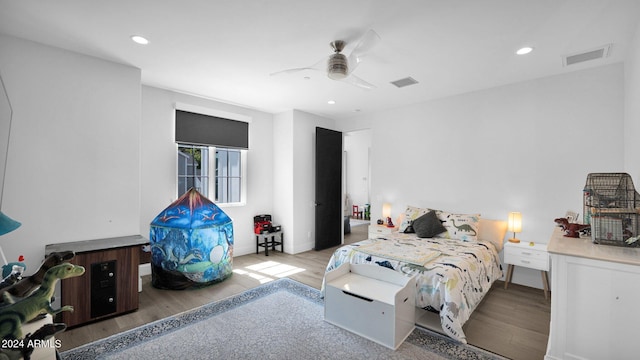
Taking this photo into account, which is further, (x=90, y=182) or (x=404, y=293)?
(x=90, y=182)

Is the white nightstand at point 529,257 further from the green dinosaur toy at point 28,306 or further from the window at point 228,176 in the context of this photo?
the window at point 228,176

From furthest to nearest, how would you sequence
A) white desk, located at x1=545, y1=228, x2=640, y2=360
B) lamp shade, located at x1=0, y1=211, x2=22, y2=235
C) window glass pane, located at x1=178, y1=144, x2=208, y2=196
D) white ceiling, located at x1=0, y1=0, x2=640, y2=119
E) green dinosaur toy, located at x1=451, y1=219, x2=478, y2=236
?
window glass pane, located at x1=178, y1=144, x2=208, y2=196
green dinosaur toy, located at x1=451, y1=219, x2=478, y2=236
white ceiling, located at x1=0, y1=0, x2=640, y2=119
white desk, located at x1=545, y1=228, x2=640, y2=360
lamp shade, located at x1=0, y1=211, x2=22, y2=235

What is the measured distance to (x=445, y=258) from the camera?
2988mm

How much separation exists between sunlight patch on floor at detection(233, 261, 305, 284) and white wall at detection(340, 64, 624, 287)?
212 centimetres

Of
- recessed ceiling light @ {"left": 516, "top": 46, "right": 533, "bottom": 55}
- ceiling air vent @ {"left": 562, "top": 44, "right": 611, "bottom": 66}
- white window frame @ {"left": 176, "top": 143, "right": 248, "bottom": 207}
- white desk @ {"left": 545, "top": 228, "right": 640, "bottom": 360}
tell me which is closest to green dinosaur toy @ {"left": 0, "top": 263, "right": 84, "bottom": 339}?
white desk @ {"left": 545, "top": 228, "right": 640, "bottom": 360}

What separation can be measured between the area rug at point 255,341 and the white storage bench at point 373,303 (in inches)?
3.0

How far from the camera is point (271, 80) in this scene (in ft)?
12.1

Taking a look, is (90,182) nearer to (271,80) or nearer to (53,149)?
(53,149)

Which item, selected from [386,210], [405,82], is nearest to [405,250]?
[386,210]

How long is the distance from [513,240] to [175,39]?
4.49 meters

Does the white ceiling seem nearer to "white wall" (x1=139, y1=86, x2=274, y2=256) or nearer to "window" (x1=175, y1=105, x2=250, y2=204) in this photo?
"white wall" (x1=139, y1=86, x2=274, y2=256)

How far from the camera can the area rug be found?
223cm

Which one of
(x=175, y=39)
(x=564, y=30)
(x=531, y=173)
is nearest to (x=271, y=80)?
(x=175, y=39)

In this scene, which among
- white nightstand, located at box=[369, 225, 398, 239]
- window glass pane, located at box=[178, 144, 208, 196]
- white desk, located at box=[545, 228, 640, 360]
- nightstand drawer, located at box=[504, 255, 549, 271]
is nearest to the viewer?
white desk, located at box=[545, 228, 640, 360]
